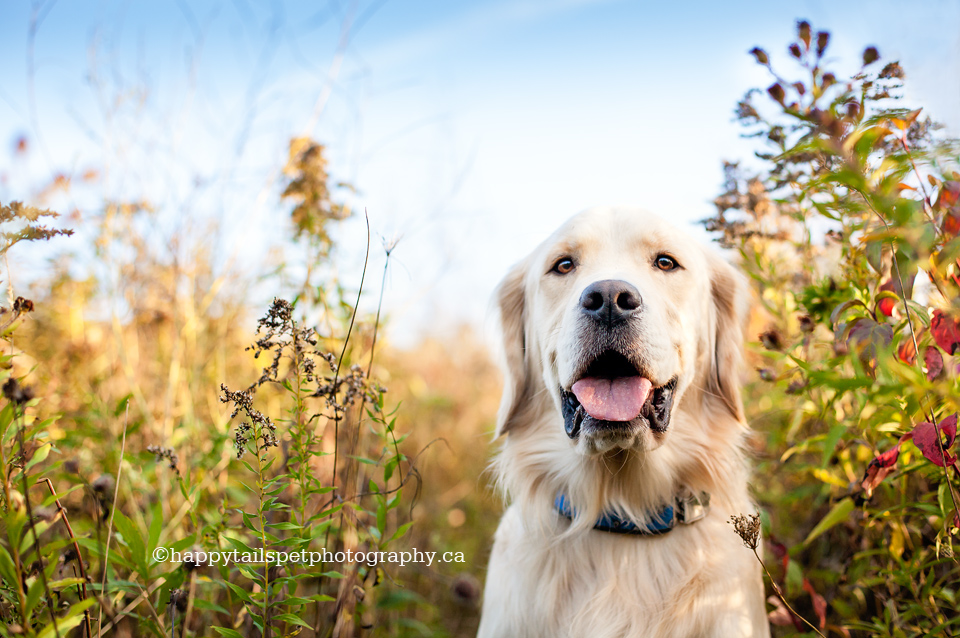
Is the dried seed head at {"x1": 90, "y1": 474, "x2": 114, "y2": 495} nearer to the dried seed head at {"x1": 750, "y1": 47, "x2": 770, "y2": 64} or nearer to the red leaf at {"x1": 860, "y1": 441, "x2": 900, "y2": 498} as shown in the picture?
the red leaf at {"x1": 860, "y1": 441, "x2": 900, "y2": 498}

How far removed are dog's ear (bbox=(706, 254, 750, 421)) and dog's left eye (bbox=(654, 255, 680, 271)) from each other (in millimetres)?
331

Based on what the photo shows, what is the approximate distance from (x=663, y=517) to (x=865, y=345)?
829mm

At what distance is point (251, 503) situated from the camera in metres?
2.53

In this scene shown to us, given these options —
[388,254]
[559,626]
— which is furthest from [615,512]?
[388,254]

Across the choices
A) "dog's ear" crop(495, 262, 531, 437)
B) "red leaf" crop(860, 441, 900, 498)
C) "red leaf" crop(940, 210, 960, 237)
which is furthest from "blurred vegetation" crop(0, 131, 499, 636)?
"red leaf" crop(940, 210, 960, 237)

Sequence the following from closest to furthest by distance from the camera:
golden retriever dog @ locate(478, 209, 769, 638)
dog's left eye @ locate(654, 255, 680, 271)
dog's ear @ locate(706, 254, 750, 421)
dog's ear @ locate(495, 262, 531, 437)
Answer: golden retriever dog @ locate(478, 209, 769, 638) → dog's left eye @ locate(654, 255, 680, 271) → dog's ear @ locate(706, 254, 750, 421) → dog's ear @ locate(495, 262, 531, 437)

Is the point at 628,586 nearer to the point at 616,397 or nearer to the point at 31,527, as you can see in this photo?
the point at 616,397

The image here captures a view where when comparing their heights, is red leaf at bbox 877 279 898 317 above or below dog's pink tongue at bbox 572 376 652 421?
above

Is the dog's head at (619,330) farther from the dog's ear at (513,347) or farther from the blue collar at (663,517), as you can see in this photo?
the blue collar at (663,517)

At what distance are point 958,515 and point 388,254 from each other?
1562 millimetres

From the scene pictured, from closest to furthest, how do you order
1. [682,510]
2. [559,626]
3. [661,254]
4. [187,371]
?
[559,626] < [682,510] < [661,254] < [187,371]

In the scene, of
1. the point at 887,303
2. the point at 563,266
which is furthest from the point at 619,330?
the point at 887,303

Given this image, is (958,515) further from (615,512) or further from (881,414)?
(615,512)

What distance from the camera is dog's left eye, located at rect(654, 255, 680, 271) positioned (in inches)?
78.2
